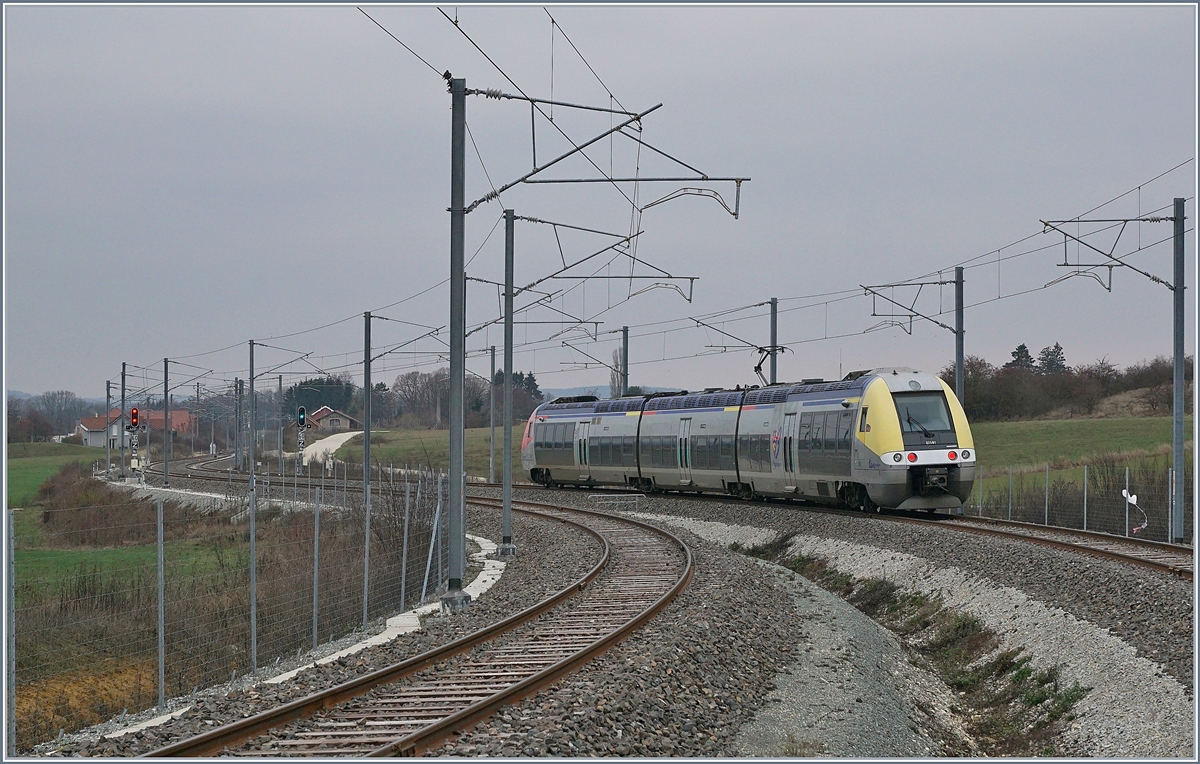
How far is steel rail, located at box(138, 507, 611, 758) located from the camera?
344 inches

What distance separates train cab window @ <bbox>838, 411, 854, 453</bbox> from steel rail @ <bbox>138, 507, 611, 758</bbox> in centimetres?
1427

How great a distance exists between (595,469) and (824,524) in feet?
56.0

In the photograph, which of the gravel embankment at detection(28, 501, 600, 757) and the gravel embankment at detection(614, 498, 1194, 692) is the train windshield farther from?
the gravel embankment at detection(28, 501, 600, 757)

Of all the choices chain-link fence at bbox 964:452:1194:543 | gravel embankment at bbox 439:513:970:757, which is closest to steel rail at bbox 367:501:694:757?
gravel embankment at bbox 439:513:970:757

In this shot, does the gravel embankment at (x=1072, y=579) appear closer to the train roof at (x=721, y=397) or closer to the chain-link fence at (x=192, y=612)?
the train roof at (x=721, y=397)

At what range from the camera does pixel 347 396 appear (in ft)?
456

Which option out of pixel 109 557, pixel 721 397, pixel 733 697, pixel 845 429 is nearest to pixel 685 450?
pixel 721 397

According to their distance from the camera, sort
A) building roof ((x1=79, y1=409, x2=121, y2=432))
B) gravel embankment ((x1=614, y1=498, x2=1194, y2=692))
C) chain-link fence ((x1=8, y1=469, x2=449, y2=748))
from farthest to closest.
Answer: building roof ((x1=79, y1=409, x2=121, y2=432)) < chain-link fence ((x1=8, y1=469, x2=449, y2=748)) < gravel embankment ((x1=614, y1=498, x2=1194, y2=692))

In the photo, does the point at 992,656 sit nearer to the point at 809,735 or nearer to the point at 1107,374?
the point at 809,735

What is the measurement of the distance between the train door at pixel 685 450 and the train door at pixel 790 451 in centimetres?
629

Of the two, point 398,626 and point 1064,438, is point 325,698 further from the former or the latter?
point 1064,438

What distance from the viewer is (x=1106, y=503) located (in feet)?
104

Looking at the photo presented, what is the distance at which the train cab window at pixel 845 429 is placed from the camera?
94.6 feet

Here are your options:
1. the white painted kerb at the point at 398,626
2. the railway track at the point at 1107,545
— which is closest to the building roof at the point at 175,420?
the white painted kerb at the point at 398,626
